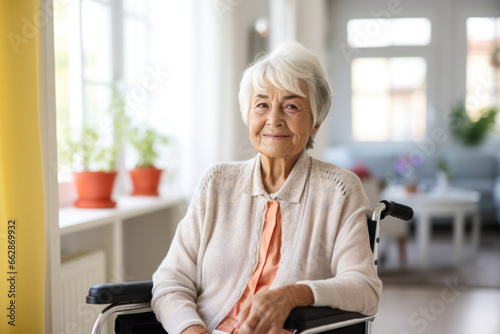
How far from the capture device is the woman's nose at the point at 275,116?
1.72 m

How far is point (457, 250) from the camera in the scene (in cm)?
481

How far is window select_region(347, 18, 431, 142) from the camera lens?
796 centimetres

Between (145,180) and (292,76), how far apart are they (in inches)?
55.0

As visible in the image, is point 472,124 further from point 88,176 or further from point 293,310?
point 293,310

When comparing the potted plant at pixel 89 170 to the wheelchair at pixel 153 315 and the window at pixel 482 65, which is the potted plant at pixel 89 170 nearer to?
the wheelchair at pixel 153 315

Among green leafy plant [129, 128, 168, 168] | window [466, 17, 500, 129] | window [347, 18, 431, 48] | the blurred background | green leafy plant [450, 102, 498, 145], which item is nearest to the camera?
the blurred background

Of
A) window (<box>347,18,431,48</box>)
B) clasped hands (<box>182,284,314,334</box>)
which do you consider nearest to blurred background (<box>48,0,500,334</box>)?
clasped hands (<box>182,284,314,334</box>)

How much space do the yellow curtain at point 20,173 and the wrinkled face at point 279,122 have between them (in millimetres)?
616

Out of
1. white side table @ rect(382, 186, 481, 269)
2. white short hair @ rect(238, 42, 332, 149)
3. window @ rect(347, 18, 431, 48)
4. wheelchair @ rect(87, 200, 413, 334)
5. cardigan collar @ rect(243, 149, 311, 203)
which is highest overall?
window @ rect(347, 18, 431, 48)

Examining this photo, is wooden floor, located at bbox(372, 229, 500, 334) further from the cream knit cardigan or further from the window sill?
the cream knit cardigan

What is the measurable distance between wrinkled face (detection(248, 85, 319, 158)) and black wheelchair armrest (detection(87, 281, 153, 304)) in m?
0.51

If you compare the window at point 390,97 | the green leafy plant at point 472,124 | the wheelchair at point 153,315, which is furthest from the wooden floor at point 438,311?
the window at point 390,97

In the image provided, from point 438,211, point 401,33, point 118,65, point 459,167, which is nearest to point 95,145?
point 118,65

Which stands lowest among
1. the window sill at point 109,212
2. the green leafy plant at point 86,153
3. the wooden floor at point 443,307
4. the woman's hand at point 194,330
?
the wooden floor at point 443,307
